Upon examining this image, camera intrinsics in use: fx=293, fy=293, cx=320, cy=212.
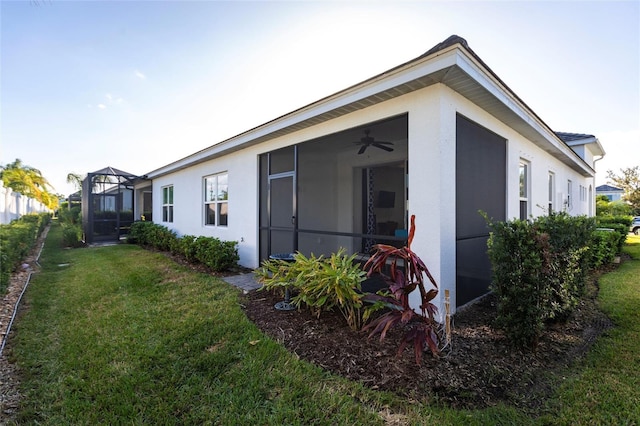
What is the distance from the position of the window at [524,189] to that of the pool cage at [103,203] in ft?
47.3

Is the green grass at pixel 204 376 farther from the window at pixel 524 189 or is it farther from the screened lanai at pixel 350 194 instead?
the screened lanai at pixel 350 194

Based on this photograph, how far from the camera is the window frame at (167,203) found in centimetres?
1169

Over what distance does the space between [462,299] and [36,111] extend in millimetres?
12619

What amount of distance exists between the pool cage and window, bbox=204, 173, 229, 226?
6483 millimetres

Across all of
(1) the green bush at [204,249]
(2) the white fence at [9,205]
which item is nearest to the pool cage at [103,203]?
(2) the white fence at [9,205]

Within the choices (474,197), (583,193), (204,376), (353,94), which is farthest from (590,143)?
(204,376)

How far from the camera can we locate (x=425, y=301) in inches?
105

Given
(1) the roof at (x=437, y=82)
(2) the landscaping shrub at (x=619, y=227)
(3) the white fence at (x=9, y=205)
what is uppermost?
(1) the roof at (x=437, y=82)

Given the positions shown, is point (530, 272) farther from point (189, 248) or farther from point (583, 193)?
point (583, 193)

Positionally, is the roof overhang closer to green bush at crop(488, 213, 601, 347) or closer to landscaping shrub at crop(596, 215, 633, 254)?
landscaping shrub at crop(596, 215, 633, 254)

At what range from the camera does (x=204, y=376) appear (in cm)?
260

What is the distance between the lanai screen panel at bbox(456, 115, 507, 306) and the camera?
392 cm

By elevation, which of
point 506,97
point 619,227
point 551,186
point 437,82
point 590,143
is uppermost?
point 590,143

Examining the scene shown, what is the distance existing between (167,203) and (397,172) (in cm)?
939
